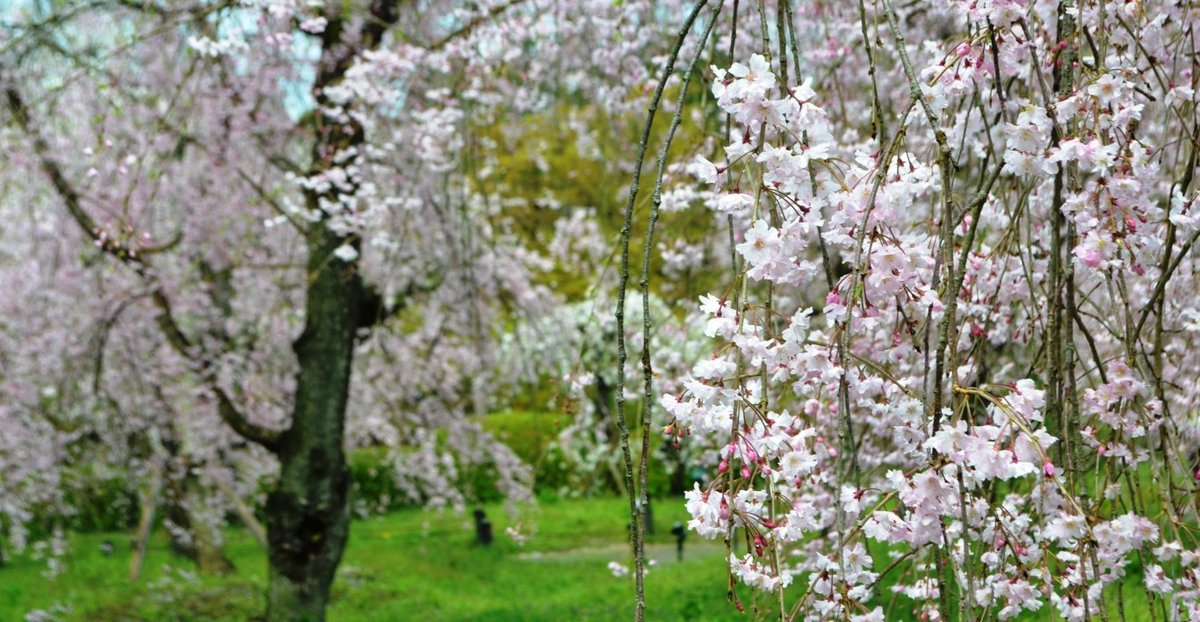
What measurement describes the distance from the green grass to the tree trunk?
113 cm

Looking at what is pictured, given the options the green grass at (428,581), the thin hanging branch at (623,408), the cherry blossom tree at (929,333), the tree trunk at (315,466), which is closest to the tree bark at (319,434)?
the tree trunk at (315,466)

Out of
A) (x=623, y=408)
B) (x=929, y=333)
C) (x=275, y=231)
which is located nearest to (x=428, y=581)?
(x=275, y=231)

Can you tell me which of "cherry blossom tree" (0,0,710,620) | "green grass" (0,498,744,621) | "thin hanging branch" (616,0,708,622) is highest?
"cherry blossom tree" (0,0,710,620)

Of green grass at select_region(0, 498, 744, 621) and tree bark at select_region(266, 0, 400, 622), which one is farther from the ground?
tree bark at select_region(266, 0, 400, 622)

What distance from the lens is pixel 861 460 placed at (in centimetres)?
384

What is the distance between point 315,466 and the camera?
618 cm

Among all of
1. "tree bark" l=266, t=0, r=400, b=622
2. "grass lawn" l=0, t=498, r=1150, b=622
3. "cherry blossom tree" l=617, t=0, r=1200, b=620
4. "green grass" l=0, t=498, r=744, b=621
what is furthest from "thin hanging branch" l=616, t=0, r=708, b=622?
Result: "green grass" l=0, t=498, r=744, b=621

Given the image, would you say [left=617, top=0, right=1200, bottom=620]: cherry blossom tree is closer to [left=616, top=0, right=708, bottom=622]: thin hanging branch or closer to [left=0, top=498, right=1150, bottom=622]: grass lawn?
[left=616, top=0, right=708, bottom=622]: thin hanging branch

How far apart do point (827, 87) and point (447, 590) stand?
745 cm

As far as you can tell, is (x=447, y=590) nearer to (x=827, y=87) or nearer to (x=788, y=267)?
(x=827, y=87)

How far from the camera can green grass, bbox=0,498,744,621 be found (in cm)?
847

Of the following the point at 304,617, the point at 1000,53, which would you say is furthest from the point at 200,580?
the point at 1000,53

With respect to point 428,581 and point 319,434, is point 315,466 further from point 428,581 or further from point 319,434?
point 428,581

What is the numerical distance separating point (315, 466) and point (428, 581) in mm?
4819
